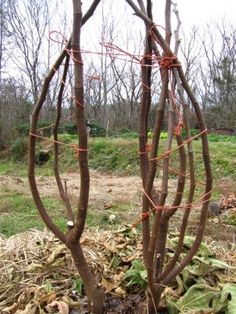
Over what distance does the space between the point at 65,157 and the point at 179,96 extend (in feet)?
44.0

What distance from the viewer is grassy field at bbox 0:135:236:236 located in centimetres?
576

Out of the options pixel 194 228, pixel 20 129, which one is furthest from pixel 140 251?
pixel 20 129

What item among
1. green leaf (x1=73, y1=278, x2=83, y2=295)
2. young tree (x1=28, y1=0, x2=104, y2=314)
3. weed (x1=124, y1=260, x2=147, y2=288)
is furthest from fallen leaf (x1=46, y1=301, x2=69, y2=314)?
weed (x1=124, y1=260, x2=147, y2=288)

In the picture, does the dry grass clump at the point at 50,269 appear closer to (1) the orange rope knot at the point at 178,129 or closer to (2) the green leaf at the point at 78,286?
(2) the green leaf at the point at 78,286

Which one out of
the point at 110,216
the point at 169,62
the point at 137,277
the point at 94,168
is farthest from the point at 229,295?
the point at 94,168

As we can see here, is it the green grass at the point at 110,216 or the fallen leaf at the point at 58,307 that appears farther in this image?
the green grass at the point at 110,216

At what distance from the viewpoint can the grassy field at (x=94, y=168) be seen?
18.9 ft

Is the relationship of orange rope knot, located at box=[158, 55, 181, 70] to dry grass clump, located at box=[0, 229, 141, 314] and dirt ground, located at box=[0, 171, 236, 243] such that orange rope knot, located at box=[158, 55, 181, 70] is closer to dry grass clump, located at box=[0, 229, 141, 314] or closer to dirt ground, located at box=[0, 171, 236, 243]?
dry grass clump, located at box=[0, 229, 141, 314]

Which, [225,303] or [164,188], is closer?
[164,188]

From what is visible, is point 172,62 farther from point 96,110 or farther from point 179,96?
point 96,110

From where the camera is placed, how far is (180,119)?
1934 millimetres

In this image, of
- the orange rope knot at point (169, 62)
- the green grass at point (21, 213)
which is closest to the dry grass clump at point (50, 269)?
the orange rope knot at point (169, 62)

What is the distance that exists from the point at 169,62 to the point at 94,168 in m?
12.1

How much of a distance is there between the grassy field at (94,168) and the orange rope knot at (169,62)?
372 cm
